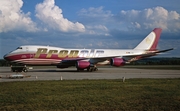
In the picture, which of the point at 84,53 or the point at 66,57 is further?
the point at 84,53

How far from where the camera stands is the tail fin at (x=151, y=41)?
4359 cm

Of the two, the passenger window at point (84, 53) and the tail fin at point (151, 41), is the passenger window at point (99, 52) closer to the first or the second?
the passenger window at point (84, 53)

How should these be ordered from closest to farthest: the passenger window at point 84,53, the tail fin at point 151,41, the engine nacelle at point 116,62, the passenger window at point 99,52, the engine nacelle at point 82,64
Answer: the engine nacelle at point 82,64, the engine nacelle at point 116,62, the passenger window at point 84,53, the passenger window at point 99,52, the tail fin at point 151,41

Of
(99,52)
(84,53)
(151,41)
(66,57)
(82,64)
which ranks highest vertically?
(151,41)

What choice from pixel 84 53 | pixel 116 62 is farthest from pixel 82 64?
pixel 116 62

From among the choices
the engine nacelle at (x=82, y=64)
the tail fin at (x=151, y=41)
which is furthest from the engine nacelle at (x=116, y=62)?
the tail fin at (x=151, y=41)

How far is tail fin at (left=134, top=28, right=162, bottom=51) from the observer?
43.6m

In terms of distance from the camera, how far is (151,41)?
43656 mm

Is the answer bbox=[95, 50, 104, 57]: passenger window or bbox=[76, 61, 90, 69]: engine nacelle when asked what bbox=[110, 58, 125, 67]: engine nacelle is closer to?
bbox=[95, 50, 104, 57]: passenger window

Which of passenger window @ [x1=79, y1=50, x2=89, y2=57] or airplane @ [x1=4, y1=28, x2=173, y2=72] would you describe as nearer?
airplane @ [x1=4, y1=28, x2=173, y2=72]

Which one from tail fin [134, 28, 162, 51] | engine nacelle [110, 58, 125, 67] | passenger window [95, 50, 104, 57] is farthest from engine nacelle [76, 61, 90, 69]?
tail fin [134, 28, 162, 51]

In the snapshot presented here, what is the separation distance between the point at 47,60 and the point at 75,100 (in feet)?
79.1

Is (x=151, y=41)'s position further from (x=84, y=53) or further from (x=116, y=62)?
(x=84, y=53)

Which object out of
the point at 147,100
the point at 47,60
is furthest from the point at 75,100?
the point at 47,60
